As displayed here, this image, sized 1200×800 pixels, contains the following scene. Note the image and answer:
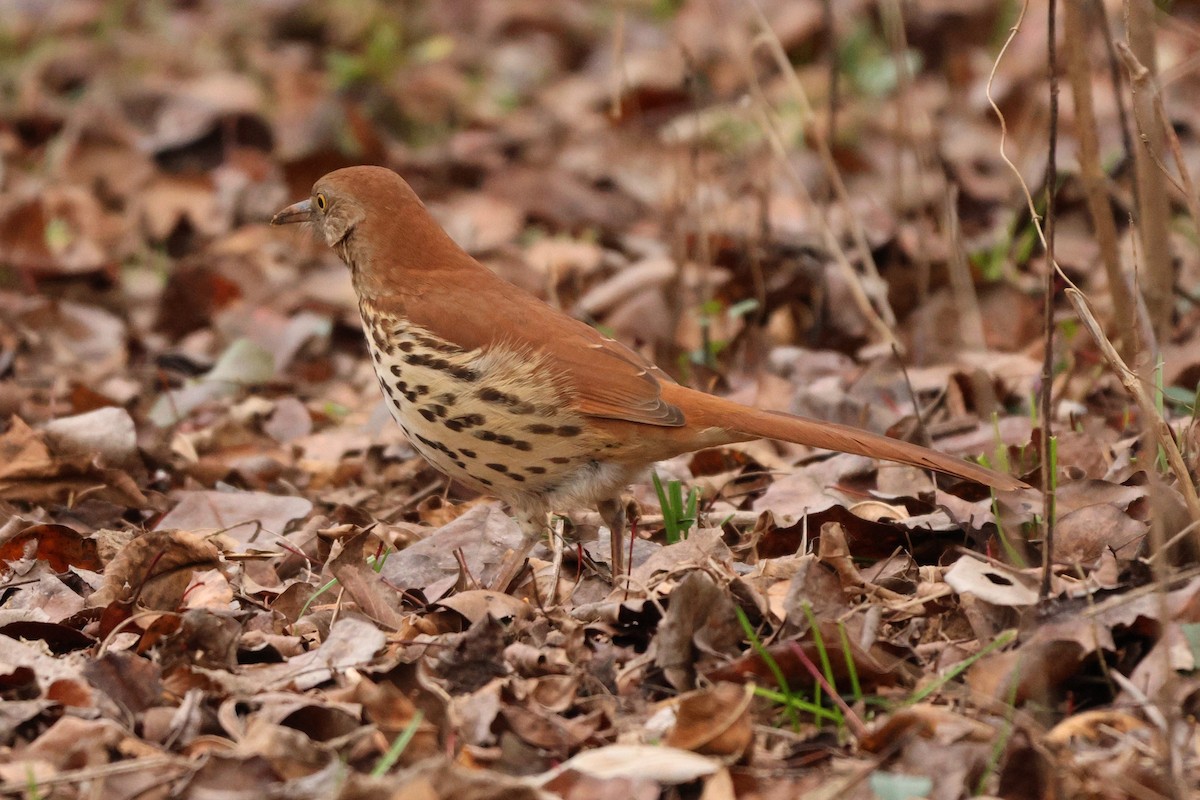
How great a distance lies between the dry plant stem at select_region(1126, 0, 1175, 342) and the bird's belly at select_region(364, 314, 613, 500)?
170 centimetres

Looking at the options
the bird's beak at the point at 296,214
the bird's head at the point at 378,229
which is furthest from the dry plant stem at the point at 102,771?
the bird's beak at the point at 296,214

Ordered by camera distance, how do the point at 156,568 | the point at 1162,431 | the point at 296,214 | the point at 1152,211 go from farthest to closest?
the point at 296,214 → the point at 1152,211 → the point at 156,568 → the point at 1162,431

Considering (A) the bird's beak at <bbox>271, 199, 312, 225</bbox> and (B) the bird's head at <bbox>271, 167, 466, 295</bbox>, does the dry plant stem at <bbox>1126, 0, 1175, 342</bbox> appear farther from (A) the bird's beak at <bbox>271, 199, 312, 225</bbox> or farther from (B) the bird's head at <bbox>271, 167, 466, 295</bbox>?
(A) the bird's beak at <bbox>271, 199, 312, 225</bbox>

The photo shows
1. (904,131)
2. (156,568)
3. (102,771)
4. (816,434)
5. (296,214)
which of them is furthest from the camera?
(904,131)

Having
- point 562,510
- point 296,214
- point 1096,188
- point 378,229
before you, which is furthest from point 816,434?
point 296,214

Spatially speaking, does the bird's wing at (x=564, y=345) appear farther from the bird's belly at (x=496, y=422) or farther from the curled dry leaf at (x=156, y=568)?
the curled dry leaf at (x=156, y=568)

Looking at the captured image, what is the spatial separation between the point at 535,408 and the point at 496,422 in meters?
0.11

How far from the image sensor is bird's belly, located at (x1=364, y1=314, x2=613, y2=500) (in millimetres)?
4062

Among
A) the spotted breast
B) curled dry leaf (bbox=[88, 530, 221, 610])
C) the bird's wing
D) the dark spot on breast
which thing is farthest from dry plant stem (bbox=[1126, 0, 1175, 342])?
curled dry leaf (bbox=[88, 530, 221, 610])

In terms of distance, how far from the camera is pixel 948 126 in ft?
27.6

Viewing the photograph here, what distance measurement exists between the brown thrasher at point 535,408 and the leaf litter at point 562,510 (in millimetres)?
224

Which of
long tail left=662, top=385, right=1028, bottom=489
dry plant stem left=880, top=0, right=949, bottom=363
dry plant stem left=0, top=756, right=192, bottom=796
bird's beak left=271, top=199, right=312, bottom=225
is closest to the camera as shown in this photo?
dry plant stem left=0, top=756, right=192, bottom=796

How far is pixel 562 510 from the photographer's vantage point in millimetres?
4191

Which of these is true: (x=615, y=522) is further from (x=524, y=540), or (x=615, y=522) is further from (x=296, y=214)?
(x=296, y=214)
